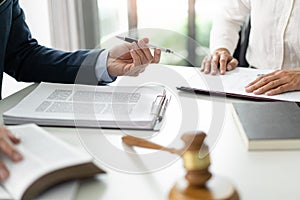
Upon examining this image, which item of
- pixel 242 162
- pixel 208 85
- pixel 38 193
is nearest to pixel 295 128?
pixel 242 162

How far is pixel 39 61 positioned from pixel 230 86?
513 millimetres

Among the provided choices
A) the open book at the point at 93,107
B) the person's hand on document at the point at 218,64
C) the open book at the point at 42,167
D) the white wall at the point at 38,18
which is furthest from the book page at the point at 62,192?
the white wall at the point at 38,18

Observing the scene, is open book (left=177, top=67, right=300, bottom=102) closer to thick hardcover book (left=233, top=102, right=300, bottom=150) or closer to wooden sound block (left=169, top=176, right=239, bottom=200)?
thick hardcover book (left=233, top=102, right=300, bottom=150)

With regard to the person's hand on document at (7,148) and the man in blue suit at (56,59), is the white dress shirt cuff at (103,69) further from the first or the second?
the person's hand on document at (7,148)

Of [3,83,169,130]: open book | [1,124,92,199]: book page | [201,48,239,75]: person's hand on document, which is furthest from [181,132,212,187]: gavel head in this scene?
[201,48,239,75]: person's hand on document

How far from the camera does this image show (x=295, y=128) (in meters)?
0.82

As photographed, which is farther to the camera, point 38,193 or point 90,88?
point 90,88

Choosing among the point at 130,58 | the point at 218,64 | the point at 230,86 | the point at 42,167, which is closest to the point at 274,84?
the point at 230,86

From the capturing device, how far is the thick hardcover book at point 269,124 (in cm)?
79

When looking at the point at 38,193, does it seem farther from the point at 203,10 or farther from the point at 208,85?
the point at 203,10

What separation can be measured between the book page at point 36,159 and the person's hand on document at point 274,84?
0.55 metres

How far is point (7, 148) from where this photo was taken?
66 centimetres

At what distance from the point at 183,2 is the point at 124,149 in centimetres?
152

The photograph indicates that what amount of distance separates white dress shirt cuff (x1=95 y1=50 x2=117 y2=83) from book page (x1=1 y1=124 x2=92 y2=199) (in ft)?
1.45
